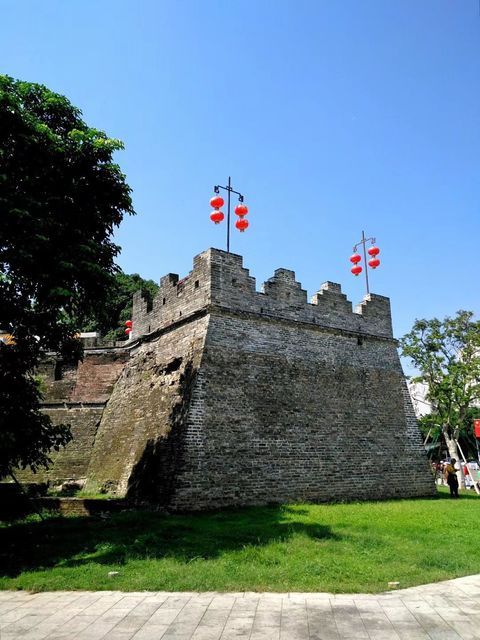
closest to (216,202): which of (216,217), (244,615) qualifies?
(216,217)

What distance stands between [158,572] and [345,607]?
2.50 meters

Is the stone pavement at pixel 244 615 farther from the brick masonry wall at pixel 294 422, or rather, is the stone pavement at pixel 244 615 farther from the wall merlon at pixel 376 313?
the wall merlon at pixel 376 313

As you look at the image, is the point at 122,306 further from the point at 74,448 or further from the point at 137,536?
the point at 137,536

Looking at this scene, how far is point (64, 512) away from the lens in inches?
410

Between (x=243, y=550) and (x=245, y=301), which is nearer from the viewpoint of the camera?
(x=243, y=550)

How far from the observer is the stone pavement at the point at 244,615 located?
419 centimetres

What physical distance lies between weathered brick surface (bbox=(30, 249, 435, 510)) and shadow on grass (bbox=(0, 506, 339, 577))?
1.27 m

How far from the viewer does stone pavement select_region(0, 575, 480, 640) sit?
4.19m

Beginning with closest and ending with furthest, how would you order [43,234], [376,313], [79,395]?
[43,234]
[376,313]
[79,395]

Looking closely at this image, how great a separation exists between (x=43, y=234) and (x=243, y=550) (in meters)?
6.36

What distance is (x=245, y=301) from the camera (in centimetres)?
1298

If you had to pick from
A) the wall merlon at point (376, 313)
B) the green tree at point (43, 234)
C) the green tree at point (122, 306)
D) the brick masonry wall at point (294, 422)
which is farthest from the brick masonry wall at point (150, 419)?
the green tree at point (122, 306)

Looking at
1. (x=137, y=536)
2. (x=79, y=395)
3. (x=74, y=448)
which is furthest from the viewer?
(x=79, y=395)

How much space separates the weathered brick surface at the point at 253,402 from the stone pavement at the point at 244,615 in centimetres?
512
